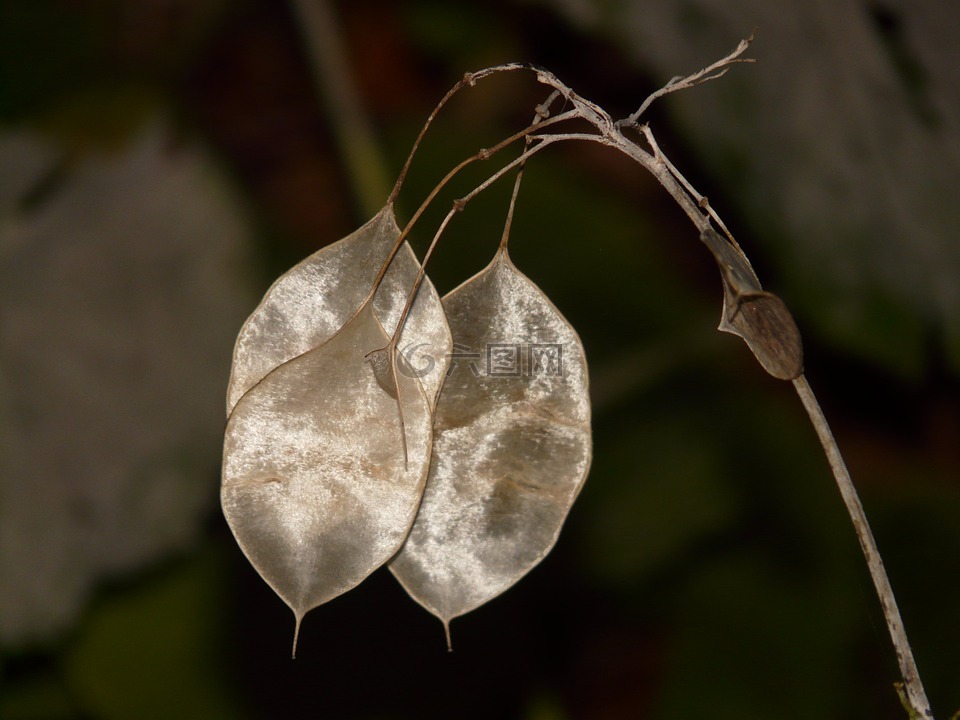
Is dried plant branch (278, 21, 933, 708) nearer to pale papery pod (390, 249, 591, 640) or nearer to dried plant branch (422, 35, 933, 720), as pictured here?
dried plant branch (422, 35, 933, 720)

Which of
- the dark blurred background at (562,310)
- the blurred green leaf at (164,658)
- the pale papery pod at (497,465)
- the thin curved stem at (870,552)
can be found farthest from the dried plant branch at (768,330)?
the blurred green leaf at (164,658)

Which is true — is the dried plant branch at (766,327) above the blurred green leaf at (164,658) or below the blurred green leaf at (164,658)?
above

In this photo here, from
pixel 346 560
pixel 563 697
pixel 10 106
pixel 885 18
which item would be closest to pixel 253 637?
pixel 563 697

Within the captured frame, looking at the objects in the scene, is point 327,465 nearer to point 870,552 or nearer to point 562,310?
point 870,552

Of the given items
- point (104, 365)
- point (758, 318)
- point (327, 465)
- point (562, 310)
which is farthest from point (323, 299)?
point (104, 365)

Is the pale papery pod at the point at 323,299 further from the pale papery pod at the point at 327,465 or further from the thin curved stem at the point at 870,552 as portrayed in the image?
the thin curved stem at the point at 870,552

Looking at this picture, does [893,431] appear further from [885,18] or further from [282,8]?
[282,8]
